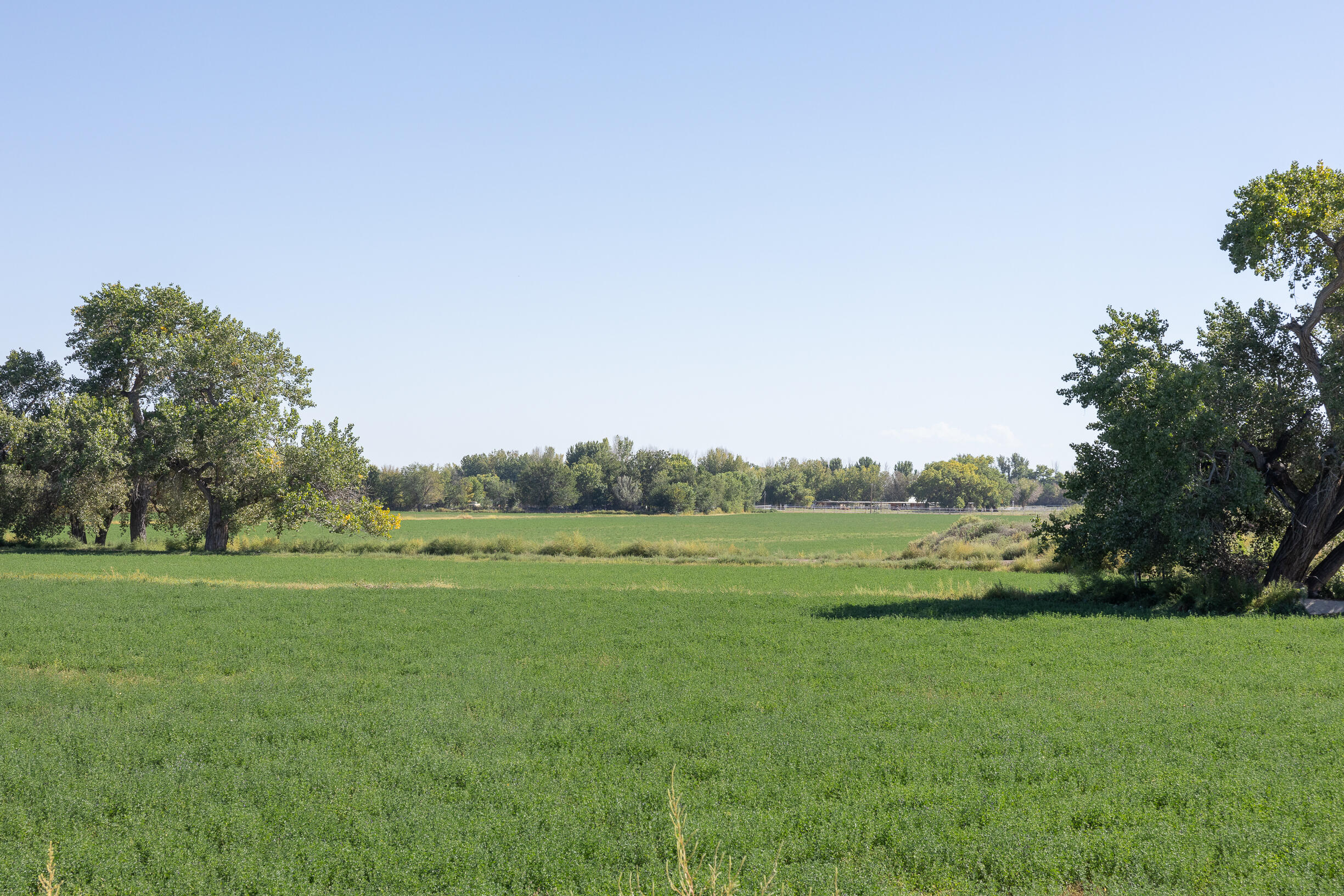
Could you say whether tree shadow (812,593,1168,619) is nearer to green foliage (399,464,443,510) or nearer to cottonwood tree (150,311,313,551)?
cottonwood tree (150,311,313,551)

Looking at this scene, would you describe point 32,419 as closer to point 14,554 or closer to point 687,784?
point 14,554

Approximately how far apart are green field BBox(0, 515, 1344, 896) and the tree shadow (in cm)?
125

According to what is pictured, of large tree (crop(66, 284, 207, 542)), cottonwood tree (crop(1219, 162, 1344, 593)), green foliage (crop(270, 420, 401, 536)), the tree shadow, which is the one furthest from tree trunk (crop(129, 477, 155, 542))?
cottonwood tree (crop(1219, 162, 1344, 593))

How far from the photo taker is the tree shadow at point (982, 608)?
85.6ft

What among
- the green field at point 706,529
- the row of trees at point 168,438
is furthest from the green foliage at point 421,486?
the row of trees at point 168,438

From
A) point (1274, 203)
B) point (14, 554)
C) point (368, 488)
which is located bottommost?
point (14, 554)

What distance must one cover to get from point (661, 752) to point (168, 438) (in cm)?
4919

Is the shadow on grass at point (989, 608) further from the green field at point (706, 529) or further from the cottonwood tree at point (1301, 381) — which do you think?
the green field at point (706, 529)

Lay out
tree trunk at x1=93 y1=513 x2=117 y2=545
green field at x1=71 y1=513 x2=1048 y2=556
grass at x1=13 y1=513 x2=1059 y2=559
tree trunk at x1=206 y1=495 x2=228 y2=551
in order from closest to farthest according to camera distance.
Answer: tree trunk at x1=206 y1=495 x2=228 y2=551
tree trunk at x1=93 y1=513 x2=117 y2=545
grass at x1=13 y1=513 x2=1059 y2=559
green field at x1=71 y1=513 x2=1048 y2=556

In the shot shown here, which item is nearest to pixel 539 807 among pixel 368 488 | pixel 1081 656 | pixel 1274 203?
pixel 1081 656

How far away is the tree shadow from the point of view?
26.1 m

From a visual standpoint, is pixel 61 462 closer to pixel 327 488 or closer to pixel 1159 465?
pixel 327 488

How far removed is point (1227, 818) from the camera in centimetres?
941

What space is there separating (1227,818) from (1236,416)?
918 inches
